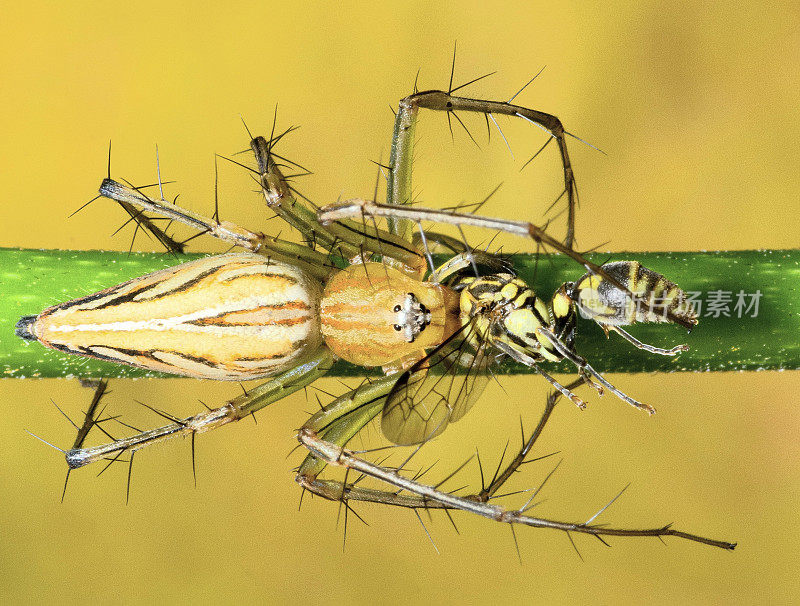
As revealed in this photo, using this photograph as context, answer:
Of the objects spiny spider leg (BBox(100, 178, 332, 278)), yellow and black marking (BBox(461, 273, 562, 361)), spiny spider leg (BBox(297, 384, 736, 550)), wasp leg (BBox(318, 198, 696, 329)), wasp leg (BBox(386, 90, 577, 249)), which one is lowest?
spiny spider leg (BBox(297, 384, 736, 550))

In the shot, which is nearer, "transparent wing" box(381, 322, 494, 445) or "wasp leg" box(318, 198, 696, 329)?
"wasp leg" box(318, 198, 696, 329)

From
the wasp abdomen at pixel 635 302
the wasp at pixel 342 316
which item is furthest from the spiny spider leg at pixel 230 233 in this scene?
the wasp abdomen at pixel 635 302

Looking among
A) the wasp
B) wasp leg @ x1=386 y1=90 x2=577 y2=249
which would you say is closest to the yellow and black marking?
the wasp

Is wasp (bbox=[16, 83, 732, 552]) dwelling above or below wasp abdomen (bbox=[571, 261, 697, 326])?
below

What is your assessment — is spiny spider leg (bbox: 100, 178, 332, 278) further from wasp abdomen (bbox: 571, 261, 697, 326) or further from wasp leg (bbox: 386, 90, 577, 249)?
wasp abdomen (bbox: 571, 261, 697, 326)

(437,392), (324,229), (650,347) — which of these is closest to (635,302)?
(650,347)

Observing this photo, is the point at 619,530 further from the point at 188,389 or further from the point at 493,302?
the point at 188,389

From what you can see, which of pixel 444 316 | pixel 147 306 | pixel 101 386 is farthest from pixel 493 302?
pixel 101 386
